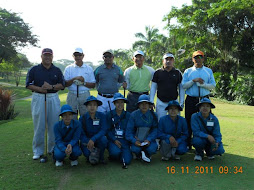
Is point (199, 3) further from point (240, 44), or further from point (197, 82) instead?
point (197, 82)

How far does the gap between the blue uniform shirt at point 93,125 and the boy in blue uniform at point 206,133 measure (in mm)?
1792

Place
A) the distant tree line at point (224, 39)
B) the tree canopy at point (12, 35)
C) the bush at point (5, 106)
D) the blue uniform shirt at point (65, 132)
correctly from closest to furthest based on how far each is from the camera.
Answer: the blue uniform shirt at point (65, 132), the bush at point (5, 106), the distant tree line at point (224, 39), the tree canopy at point (12, 35)

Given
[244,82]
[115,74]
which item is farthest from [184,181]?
[244,82]

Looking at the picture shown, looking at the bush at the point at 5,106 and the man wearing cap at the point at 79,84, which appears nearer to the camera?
the man wearing cap at the point at 79,84

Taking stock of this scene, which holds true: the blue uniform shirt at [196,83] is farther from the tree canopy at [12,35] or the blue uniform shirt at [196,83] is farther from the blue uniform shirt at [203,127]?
the tree canopy at [12,35]

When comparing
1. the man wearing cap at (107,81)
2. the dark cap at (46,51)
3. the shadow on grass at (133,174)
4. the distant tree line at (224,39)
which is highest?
the distant tree line at (224,39)

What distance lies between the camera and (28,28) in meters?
36.3

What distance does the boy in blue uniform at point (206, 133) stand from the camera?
16.0ft

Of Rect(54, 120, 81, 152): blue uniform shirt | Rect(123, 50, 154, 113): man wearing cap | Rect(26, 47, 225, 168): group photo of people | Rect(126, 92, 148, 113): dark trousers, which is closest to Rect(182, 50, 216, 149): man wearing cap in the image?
Rect(26, 47, 225, 168): group photo of people

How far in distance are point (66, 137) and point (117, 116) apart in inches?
43.0

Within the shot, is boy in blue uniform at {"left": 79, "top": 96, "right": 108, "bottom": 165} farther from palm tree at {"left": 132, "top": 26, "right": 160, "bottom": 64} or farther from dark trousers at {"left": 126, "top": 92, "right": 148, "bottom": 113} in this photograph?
palm tree at {"left": 132, "top": 26, "right": 160, "bottom": 64}

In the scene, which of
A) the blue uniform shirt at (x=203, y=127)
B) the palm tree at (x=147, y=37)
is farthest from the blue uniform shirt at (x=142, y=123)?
the palm tree at (x=147, y=37)

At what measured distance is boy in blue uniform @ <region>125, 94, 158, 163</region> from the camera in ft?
16.2

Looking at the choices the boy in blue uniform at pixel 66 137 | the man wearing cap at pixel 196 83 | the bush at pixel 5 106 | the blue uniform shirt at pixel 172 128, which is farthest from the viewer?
the bush at pixel 5 106
